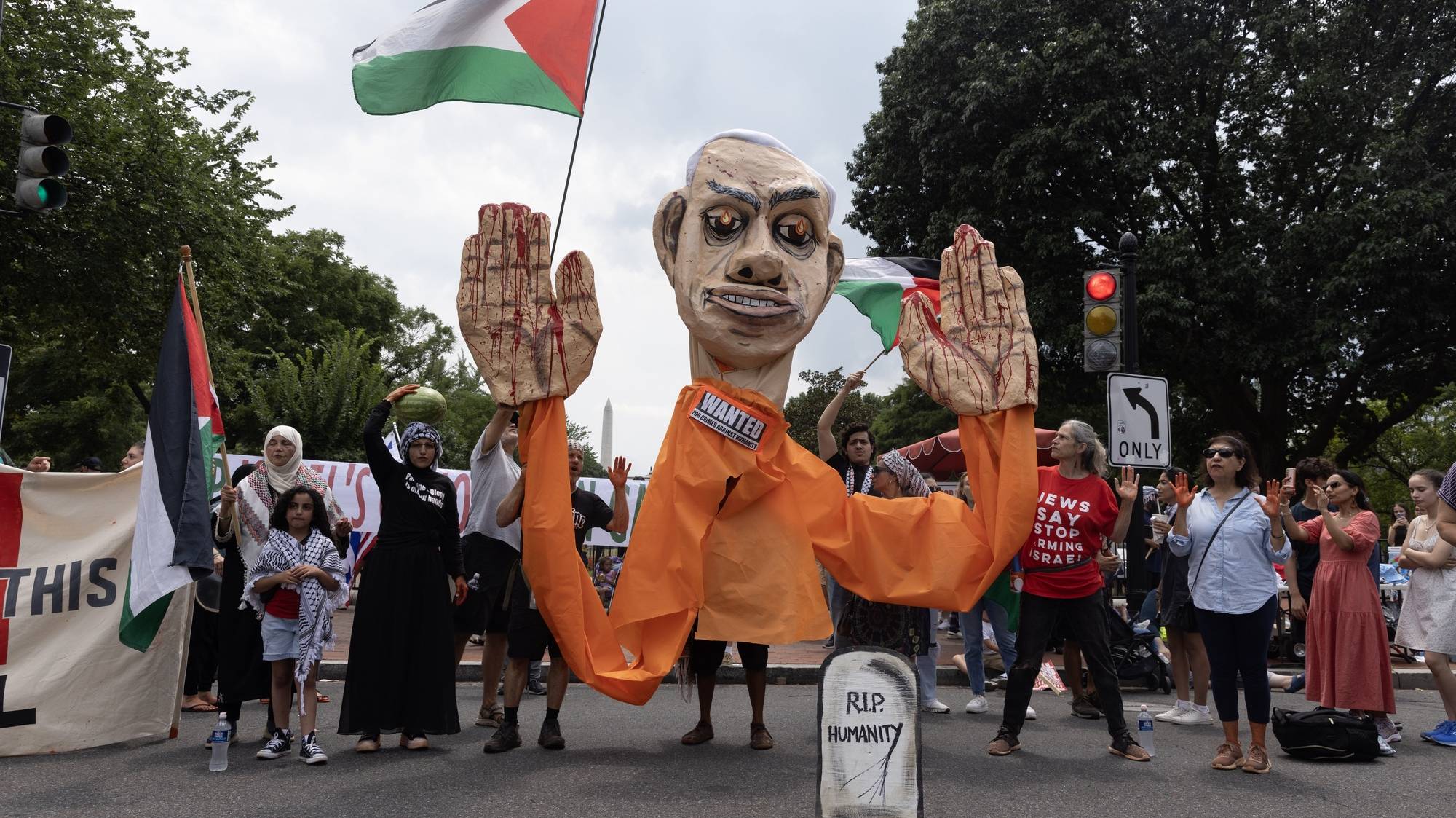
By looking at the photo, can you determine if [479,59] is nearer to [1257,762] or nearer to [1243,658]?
[1243,658]

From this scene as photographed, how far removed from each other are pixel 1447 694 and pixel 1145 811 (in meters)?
3.05

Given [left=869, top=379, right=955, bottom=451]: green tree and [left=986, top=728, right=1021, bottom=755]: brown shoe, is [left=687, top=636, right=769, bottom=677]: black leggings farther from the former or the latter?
[left=869, top=379, right=955, bottom=451]: green tree

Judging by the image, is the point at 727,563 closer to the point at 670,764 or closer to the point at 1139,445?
the point at 670,764

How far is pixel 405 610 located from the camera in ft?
17.7

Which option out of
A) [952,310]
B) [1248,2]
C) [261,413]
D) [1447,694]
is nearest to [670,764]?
[952,310]

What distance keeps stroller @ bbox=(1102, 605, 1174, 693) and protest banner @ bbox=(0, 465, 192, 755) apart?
640 centimetres

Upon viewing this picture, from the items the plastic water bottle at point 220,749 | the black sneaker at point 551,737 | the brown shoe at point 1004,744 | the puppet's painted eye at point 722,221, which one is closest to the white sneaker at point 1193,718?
the brown shoe at point 1004,744

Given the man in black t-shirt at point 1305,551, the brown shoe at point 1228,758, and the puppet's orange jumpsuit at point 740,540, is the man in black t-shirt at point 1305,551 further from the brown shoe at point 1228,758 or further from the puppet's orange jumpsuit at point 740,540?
the puppet's orange jumpsuit at point 740,540

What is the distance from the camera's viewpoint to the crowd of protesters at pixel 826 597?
17.4 feet

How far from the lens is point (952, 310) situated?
5090mm

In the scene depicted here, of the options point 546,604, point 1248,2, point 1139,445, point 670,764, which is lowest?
point 670,764

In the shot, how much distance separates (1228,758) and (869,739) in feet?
8.41

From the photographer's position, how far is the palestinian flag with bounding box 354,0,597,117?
5.52 metres

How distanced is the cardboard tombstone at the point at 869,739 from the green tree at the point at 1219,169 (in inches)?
485
